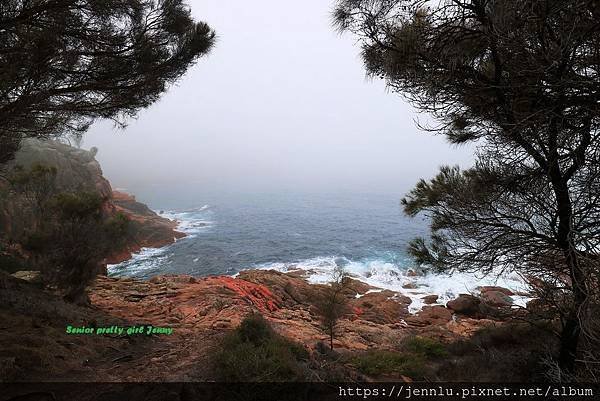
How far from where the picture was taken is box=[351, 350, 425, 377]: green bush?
613cm

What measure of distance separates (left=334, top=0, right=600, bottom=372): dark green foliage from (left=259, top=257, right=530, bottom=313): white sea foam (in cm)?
1643

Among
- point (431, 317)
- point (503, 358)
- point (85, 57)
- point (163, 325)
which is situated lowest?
point (431, 317)

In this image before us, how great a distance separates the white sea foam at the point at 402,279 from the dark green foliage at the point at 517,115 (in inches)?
647

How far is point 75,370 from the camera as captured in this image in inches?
185

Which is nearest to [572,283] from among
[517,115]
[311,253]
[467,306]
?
[517,115]

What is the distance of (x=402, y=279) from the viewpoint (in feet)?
85.4

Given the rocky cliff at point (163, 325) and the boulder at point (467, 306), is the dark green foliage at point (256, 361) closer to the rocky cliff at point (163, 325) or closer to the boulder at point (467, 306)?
the rocky cliff at point (163, 325)

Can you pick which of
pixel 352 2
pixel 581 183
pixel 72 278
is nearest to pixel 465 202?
pixel 581 183

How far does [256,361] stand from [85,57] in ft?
20.1

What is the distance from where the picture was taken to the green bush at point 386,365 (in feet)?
20.1

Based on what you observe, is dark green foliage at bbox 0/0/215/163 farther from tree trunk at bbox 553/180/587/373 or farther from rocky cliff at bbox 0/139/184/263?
rocky cliff at bbox 0/139/184/263

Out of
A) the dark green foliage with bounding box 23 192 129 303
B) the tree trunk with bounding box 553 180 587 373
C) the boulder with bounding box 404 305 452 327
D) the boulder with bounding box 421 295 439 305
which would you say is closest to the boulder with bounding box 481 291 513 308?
the boulder with bounding box 421 295 439 305

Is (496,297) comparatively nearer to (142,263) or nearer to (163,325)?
(163,325)

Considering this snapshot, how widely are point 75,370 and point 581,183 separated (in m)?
8.32
